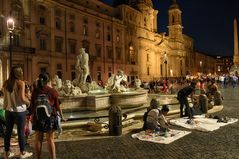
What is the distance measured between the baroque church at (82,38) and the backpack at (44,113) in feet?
53.8

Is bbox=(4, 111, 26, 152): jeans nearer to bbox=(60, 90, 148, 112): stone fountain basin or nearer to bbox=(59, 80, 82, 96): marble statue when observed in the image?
bbox=(60, 90, 148, 112): stone fountain basin

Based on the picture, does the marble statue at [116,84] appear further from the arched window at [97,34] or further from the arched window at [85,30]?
the arched window at [97,34]

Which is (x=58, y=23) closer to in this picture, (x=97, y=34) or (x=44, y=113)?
(x=97, y=34)

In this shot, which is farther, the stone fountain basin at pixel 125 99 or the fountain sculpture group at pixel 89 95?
the stone fountain basin at pixel 125 99

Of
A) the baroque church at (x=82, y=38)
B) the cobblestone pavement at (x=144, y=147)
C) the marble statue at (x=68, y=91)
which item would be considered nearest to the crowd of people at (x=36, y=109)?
the cobblestone pavement at (x=144, y=147)

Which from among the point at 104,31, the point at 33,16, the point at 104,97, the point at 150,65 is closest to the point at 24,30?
the point at 33,16

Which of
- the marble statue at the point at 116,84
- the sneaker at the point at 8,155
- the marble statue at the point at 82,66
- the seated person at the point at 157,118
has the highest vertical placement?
the marble statue at the point at 82,66

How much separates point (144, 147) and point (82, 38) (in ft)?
119

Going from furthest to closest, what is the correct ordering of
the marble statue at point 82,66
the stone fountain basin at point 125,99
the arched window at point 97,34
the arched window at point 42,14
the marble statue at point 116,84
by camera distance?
the arched window at point 97,34
the arched window at point 42,14
the marble statue at point 82,66
the marble statue at point 116,84
the stone fountain basin at point 125,99

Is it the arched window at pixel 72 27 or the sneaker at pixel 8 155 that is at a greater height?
the arched window at pixel 72 27

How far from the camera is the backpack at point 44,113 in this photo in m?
4.66

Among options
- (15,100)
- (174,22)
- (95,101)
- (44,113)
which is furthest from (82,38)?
(174,22)

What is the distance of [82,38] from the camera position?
135ft

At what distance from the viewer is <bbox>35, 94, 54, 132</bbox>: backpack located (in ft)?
15.3
